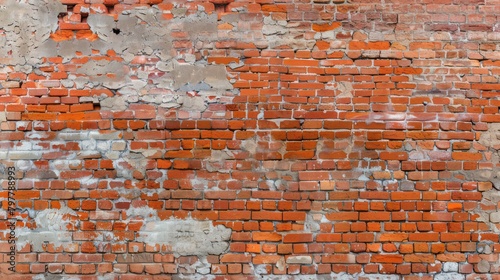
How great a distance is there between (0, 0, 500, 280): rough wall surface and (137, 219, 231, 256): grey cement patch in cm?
1

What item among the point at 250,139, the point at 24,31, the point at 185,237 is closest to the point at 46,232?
the point at 185,237

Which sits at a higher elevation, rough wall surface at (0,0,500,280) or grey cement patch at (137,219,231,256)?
rough wall surface at (0,0,500,280)

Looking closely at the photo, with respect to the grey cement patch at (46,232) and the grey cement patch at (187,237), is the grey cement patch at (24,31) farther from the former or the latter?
the grey cement patch at (187,237)

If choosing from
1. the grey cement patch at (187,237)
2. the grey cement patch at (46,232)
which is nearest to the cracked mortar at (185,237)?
the grey cement patch at (187,237)

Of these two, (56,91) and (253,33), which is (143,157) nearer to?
(56,91)

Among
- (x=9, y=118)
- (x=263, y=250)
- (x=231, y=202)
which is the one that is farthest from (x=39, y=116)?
(x=263, y=250)

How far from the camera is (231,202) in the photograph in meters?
2.97

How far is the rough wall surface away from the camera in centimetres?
294

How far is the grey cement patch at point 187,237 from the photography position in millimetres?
2939

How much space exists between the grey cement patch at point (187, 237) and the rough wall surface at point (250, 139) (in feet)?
0.04

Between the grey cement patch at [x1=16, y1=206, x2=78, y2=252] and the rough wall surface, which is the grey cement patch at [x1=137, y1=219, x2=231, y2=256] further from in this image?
the grey cement patch at [x1=16, y1=206, x2=78, y2=252]

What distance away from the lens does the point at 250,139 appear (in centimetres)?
299

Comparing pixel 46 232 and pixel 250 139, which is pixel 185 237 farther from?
pixel 46 232

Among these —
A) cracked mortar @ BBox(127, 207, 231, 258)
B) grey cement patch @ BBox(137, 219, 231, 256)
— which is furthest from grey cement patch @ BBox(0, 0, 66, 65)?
grey cement patch @ BBox(137, 219, 231, 256)
